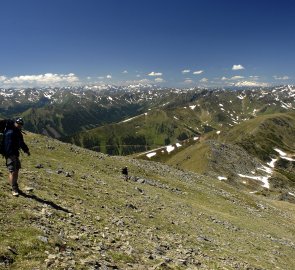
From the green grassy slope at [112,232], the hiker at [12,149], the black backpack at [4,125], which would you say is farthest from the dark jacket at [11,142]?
the green grassy slope at [112,232]

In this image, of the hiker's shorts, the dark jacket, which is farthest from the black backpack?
the hiker's shorts

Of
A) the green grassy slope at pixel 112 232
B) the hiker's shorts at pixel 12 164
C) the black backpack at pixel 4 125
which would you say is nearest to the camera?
the green grassy slope at pixel 112 232

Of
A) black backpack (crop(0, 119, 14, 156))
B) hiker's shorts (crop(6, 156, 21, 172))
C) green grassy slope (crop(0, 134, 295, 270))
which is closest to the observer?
green grassy slope (crop(0, 134, 295, 270))

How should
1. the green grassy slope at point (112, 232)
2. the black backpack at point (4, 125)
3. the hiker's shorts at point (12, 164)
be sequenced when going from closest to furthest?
the green grassy slope at point (112, 232) → the hiker's shorts at point (12, 164) → the black backpack at point (4, 125)

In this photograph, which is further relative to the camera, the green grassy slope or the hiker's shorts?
the hiker's shorts

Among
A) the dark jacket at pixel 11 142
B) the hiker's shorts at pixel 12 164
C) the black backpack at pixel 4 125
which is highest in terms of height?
the black backpack at pixel 4 125

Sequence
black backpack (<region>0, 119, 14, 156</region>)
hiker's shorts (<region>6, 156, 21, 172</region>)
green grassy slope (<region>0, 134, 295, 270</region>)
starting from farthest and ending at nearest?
black backpack (<region>0, 119, 14, 156</region>) < hiker's shorts (<region>6, 156, 21, 172</region>) < green grassy slope (<region>0, 134, 295, 270</region>)

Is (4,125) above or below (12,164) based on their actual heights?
above

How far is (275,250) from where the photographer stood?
1289 inches

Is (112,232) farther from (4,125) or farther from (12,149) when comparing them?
(4,125)

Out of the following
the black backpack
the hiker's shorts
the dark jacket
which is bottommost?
the hiker's shorts

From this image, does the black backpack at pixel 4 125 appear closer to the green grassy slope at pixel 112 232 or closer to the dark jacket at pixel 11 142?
the dark jacket at pixel 11 142

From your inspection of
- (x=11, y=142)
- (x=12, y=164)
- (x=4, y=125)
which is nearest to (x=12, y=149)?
(x=11, y=142)

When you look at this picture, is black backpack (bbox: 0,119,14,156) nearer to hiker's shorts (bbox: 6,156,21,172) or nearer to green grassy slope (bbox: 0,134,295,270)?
hiker's shorts (bbox: 6,156,21,172)
